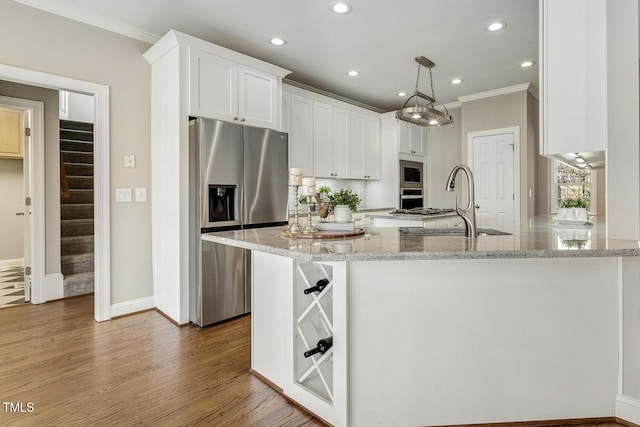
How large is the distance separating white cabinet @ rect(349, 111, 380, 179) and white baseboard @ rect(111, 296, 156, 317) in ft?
10.3

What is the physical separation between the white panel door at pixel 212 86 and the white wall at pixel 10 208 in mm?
3909

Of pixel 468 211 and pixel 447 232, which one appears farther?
pixel 447 232

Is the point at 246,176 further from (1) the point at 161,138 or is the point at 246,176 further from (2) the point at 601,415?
Result: (2) the point at 601,415

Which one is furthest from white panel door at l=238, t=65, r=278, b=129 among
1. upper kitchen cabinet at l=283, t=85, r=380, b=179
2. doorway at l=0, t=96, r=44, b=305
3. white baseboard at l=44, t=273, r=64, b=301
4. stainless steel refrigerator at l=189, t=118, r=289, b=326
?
white baseboard at l=44, t=273, r=64, b=301

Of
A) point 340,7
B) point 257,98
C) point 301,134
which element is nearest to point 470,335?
point 340,7

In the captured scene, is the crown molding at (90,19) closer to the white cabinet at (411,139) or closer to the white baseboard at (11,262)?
the white cabinet at (411,139)

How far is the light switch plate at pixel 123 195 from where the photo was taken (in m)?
3.12

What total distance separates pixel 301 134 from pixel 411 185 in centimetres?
226

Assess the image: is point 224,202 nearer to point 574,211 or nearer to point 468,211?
point 468,211

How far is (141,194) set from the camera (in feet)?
10.7

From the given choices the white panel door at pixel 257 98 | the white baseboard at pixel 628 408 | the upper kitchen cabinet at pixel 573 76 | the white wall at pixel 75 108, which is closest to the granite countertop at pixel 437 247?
the upper kitchen cabinet at pixel 573 76

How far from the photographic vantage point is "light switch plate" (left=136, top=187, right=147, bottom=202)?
3.25 m

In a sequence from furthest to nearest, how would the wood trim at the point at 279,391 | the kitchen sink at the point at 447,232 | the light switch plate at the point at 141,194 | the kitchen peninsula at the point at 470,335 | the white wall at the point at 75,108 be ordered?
1. the white wall at the point at 75,108
2. the light switch plate at the point at 141,194
3. the kitchen sink at the point at 447,232
4. the wood trim at the point at 279,391
5. the kitchen peninsula at the point at 470,335

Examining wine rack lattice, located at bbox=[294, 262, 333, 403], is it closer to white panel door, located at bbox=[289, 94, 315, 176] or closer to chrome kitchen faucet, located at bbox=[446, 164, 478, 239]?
chrome kitchen faucet, located at bbox=[446, 164, 478, 239]
